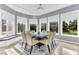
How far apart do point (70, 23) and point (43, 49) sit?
36.6 inches

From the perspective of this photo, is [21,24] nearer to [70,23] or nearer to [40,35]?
[40,35]

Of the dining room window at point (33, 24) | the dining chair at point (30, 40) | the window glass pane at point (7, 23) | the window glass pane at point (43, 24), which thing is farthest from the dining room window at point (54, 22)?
the window glass pane at point (7, 23)

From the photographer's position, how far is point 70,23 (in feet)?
7.75

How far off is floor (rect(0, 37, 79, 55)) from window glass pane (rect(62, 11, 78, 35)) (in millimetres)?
306

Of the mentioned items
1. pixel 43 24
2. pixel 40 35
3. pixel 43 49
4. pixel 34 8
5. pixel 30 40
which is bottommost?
pixel 43 49

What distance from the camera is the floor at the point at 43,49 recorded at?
2340 millimetres

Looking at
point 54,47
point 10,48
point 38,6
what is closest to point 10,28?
point 10,48

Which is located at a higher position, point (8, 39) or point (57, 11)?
point (57, 11)

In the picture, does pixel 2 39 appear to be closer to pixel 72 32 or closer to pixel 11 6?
pixel 11 6

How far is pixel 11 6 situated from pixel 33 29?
Answer: 0.75m

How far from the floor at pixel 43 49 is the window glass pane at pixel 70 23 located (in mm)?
306

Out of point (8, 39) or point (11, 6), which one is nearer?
point (11, 6)

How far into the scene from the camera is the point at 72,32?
2348mm

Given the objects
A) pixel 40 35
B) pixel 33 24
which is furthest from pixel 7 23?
pixel 40 35
